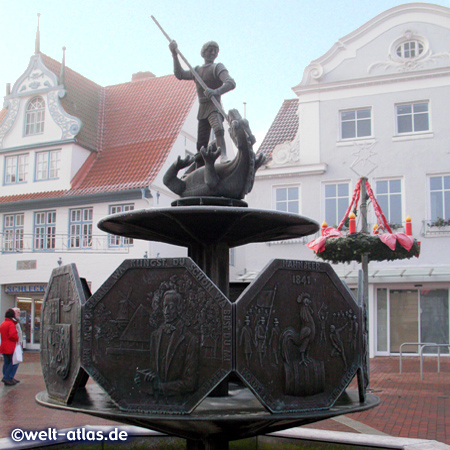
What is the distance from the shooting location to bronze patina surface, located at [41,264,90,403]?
3.82 meters

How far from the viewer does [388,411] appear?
908cm

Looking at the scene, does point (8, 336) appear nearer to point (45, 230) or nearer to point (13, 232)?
point (45, 230)

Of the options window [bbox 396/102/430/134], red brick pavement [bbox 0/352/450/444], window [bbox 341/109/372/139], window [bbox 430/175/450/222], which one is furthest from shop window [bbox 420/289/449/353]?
window [bbox 341/109/372/139]

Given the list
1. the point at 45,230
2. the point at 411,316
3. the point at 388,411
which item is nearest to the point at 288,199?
the point at 411,316

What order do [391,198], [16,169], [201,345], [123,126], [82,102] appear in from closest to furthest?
[201,345] < [391,198] < [16,169] < [123,126] < [82,102]

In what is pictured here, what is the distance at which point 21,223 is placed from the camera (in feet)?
80.2

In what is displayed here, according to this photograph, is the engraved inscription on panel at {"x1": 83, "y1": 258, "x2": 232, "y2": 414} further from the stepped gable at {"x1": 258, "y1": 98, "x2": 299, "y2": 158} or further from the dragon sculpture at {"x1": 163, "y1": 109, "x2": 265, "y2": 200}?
the stepped gable at {"x1": 258, "y1": 98, "x2": 299, "y2": 158}

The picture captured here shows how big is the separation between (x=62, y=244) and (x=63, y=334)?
65.1 ft

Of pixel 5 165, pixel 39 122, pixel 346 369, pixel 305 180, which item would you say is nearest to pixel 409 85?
pixel 305 180

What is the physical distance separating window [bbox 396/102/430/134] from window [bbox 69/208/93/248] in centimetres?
1208

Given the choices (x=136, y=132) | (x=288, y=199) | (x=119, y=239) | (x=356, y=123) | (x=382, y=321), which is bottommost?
(x=382, y=321)

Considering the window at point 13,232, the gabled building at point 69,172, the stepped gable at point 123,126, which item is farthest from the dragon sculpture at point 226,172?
the window at point 13,232

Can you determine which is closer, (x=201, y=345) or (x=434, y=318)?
(x=201, y=345)

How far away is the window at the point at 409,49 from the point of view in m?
20.8
